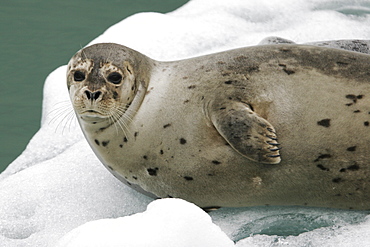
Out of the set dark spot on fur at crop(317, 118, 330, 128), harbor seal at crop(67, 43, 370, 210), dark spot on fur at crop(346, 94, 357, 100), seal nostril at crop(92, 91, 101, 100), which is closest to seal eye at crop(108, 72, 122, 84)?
harbor seal at crop(67, 43, 370, 210)

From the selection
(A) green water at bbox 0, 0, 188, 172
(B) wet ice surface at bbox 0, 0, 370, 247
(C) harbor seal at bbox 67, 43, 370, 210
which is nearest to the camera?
(B) wet ice surface at bbox 0, 0, 370, 247

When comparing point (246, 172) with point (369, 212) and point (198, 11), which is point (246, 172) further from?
point (198, 11)

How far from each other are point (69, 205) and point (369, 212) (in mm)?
1681

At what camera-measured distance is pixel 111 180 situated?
4.02 metres

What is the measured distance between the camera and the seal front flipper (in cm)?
319

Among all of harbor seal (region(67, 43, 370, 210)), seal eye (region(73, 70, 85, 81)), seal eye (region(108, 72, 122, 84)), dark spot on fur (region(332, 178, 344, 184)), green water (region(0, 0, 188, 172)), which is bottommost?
green water (region(0, 0, 188, 172))

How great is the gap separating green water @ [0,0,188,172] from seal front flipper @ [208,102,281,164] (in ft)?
11.1

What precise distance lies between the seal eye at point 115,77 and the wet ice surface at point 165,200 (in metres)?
0.52

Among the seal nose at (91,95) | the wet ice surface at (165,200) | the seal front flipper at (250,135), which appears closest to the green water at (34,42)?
the wet ice surface at (165,200)

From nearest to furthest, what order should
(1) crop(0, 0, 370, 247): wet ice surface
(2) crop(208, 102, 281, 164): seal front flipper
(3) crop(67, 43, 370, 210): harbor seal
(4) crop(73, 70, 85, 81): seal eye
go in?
(1) crop(0, 0, 370, 247): wet ice surface, (2) crop(208, 102, 281, 164): seal front flipper, (3) crop(67, 43, 370, 210): harbor seal, (4) crop(73, 70, 85, 81): seal eye

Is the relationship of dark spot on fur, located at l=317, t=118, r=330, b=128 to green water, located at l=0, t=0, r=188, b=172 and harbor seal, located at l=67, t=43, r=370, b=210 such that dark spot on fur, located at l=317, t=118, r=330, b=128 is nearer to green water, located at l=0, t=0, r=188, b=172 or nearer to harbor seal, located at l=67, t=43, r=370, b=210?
harbor seal, located at l=67, t=43, r=370, b=210

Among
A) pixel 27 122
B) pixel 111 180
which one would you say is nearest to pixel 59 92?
pixel 27 122

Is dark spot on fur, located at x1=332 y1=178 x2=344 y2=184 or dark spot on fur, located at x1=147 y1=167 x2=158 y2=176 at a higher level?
dark spot on fur, located at x1=332 y1=178 x2=344 y2=184

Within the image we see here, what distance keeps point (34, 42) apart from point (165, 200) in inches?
214
